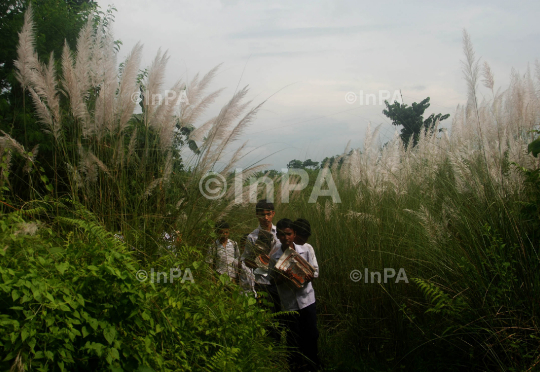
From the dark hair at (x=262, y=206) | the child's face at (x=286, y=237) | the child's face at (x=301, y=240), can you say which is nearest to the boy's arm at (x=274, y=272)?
the child's face at (x=286, y=237)

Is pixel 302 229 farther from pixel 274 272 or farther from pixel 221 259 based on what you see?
pixel 221 259

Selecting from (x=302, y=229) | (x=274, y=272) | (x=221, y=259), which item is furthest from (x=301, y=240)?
(x=221, y=259)

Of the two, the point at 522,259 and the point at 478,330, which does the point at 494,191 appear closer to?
the point at 522,259

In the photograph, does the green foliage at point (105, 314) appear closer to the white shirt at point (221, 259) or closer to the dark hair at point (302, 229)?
the white shirt at point (221, 259)

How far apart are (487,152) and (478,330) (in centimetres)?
145

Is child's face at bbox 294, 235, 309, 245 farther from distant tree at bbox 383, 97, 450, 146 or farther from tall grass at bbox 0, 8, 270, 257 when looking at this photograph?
distant tree at bbox 383, 97, 450, 146

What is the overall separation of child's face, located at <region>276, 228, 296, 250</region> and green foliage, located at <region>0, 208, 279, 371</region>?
1.23 m

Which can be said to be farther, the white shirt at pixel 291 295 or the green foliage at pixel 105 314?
the white shirt at pixel 291 295

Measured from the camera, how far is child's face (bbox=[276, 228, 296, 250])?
13.1ft

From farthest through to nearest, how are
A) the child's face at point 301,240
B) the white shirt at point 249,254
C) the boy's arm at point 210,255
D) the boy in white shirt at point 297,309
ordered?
the child's face at point 301,240 < the boy in white shirt at point 297,309 < the white shirt at point 249,254 < the boy's arm at point 210,255

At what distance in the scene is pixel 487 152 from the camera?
3461mm

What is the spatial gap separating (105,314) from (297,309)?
6.97ft

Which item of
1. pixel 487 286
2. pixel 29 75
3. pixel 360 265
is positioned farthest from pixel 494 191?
pixel 29 75

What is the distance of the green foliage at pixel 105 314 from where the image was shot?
1885 mm
